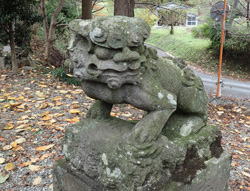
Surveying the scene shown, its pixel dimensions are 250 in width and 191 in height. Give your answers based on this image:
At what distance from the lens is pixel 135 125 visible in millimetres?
1927

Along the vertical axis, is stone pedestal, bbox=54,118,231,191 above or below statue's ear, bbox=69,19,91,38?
below

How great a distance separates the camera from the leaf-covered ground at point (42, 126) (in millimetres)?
3176

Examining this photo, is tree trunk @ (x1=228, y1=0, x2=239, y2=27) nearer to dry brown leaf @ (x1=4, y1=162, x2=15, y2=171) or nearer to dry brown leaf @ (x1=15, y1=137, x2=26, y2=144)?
dry brown leaf @ (x1=15, y1=137, x2=26, y2=144)

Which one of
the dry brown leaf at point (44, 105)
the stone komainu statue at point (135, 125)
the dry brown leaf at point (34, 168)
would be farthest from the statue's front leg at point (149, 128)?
the dry brown leaf at point (44, 105)

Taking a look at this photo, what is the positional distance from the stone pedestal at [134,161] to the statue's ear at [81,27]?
2.40 feet

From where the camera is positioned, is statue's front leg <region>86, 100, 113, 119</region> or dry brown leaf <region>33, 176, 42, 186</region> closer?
statue's front leg <region>86, 100, 113, 119</region>

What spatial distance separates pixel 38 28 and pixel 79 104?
8.06 metres

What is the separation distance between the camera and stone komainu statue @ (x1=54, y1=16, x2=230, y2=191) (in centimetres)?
172

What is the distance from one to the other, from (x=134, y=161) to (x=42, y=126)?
2.70m

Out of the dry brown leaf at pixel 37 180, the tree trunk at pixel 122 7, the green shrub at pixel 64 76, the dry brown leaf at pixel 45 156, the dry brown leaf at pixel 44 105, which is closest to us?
the dry brown leaf at pixel 37 180

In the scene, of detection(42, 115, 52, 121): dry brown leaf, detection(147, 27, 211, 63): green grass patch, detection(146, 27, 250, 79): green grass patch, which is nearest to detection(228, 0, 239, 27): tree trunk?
detection(146, 27, 250, 79): green grass patch

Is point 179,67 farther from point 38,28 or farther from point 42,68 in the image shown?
point 38,28

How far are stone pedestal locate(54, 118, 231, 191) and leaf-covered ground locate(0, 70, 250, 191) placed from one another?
97 centimetres

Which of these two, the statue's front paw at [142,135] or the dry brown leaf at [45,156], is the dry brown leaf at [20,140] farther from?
the statue's front paw at [142,135]
